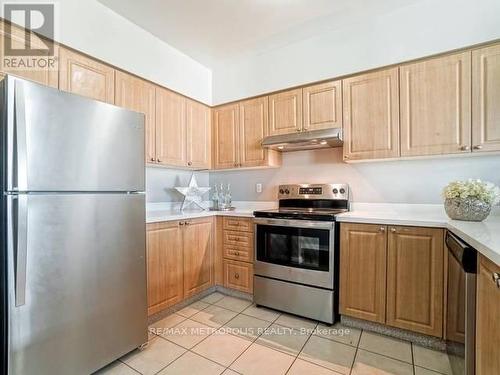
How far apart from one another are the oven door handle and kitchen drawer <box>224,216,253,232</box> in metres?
0.17

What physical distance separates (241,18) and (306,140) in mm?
1221

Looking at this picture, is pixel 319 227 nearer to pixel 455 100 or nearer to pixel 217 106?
pixel 455 100

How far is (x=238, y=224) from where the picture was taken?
107 inches

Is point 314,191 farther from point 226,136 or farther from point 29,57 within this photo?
point 29,57

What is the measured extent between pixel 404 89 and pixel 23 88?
256 cm

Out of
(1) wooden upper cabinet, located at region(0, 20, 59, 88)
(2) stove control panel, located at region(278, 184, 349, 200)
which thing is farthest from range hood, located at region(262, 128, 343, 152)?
(1) wooden upper cabinet, located at region(0, 20, 59, 88)

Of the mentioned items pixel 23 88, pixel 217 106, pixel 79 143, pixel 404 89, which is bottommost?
pixel 79 143

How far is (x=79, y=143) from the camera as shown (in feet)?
4.79

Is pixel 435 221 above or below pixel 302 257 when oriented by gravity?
above

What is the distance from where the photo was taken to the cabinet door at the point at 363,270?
1955mm

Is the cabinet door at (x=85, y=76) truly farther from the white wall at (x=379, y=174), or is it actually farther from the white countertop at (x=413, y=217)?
the white wall at (x=379, y=174)

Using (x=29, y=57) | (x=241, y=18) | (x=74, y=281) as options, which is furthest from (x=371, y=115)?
(x=29, y=57)

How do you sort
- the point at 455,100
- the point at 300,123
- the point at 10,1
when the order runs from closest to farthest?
Result: 1. the point at 10,1
2. the point at 455,100
3. the point at 300,123

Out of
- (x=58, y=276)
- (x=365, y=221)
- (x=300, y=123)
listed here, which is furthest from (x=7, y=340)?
(x=300, y=123)
